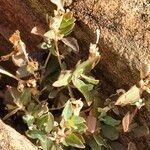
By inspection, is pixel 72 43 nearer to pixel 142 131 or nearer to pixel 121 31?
pixel 121 31

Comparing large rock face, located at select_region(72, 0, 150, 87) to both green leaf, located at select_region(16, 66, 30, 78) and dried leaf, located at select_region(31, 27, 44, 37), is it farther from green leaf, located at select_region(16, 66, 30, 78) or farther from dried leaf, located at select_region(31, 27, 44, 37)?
green leaf, located at select_region(16, 66, 30, 78)

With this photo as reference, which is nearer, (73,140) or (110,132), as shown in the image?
(73,140)

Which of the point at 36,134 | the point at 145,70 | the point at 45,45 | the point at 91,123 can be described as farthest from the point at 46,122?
the point at 145,70

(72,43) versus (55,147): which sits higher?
(72,43)

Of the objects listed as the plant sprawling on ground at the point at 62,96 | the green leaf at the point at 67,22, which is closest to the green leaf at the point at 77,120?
the plant sprawling on ground at the point at 62,96

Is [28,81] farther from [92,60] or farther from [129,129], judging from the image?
[129,129]

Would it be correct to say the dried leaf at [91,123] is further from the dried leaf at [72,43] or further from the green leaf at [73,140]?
the dried leaf at [72,43]

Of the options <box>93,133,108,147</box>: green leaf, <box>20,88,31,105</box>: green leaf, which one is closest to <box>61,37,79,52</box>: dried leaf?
<box>20,88,31,105</box>: green leaf
